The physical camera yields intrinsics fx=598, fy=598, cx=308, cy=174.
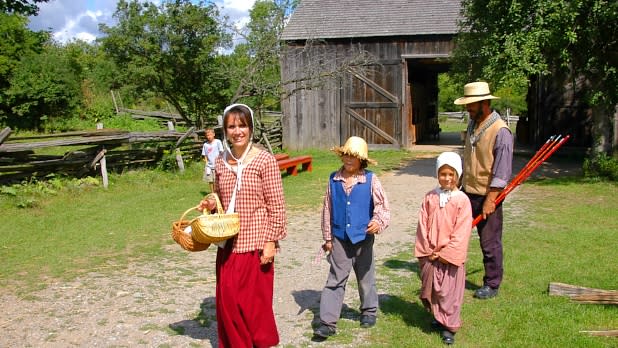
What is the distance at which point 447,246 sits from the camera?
4273 millimetres

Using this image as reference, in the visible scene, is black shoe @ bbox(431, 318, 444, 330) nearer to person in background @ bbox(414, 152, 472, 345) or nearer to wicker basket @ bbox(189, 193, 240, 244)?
person in background @ bbox(414, 152, 472, 345)

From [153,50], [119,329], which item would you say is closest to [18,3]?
[153,50]

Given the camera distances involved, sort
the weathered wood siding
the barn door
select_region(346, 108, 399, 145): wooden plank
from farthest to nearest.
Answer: select_region(346, 108, 399, 145): wooden plank, the barn door, the weathered wood siding

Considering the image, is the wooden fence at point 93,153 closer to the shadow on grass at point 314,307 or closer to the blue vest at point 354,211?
the shadow on grass at point 314,307

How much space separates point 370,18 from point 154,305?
1496 cm

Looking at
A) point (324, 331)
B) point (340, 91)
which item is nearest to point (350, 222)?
point (324, 331)

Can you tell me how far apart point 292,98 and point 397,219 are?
1103 cm

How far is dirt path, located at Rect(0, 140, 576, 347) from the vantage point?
182 inches

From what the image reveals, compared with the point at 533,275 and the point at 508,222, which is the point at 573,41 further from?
the point at 533,275

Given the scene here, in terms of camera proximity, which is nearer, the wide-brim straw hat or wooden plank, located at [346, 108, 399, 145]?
the wide-brim straw hat

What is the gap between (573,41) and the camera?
1082cm

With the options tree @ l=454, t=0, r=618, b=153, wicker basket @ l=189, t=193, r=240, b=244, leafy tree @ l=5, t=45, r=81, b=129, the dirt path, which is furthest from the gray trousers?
leafy tree @ l=5, t=45, r=81, b=129

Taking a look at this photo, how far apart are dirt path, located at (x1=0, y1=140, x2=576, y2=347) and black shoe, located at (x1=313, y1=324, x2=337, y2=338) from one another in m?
0.13

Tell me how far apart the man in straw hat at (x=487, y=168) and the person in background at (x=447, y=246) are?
2.34 feet
